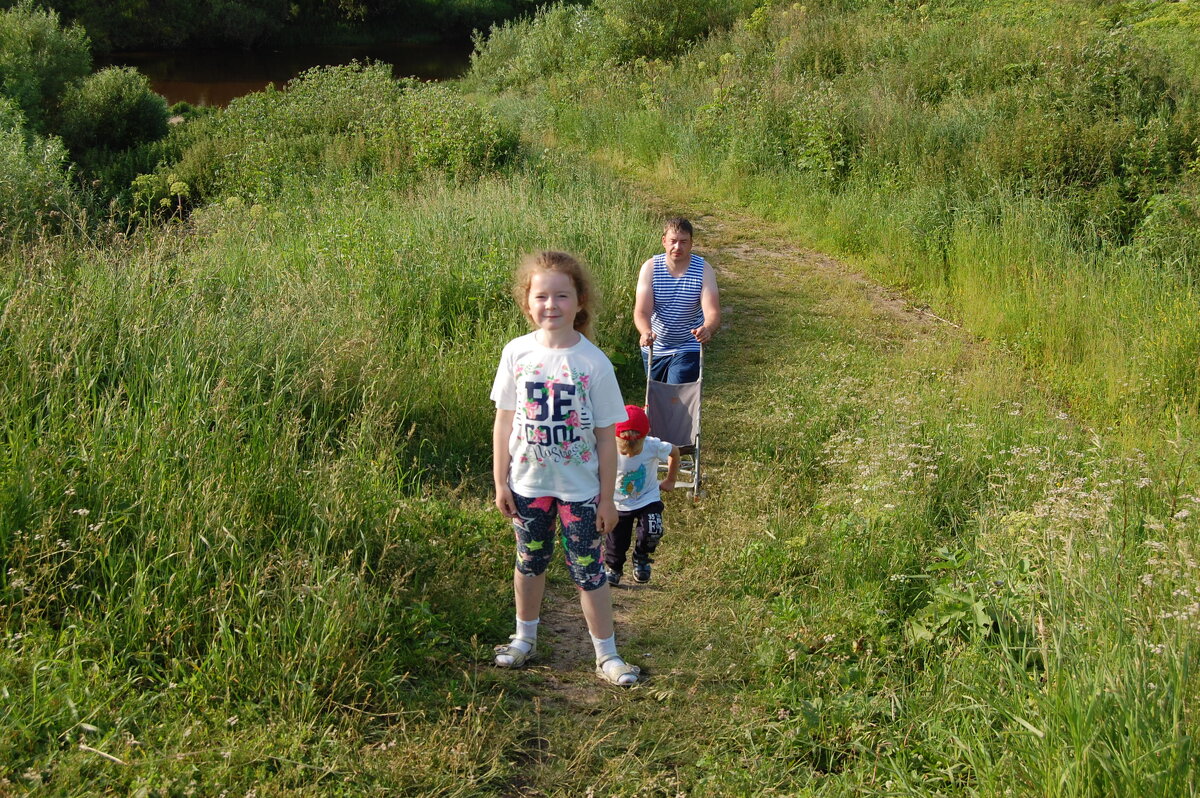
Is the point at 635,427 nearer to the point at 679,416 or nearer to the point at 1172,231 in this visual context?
the point at 679,416

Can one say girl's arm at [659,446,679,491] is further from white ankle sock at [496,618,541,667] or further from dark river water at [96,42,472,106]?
dark river water at [96,42,472,106]

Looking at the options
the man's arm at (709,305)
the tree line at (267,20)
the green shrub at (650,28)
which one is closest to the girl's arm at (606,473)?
the man's arm at (709,305)

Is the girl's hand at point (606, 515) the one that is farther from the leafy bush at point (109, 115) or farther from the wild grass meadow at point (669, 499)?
the leafy bush at point (109, 115)

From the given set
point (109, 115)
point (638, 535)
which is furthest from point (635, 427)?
point (109, 115)

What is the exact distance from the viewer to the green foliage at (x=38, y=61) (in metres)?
19.9

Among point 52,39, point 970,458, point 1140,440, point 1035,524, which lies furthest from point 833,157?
point 52,39

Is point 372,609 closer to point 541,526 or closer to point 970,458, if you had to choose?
point 541,526

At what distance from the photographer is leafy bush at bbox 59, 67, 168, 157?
69.9 ft

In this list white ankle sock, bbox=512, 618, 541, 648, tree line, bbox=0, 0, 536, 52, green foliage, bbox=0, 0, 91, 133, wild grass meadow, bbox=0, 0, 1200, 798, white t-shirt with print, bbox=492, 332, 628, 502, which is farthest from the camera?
tree line, bbox=0, 0, 536, 52

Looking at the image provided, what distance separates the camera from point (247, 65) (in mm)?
40875

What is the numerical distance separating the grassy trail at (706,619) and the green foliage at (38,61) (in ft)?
55.4

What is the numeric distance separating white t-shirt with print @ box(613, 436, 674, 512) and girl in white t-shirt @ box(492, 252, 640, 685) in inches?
29.5

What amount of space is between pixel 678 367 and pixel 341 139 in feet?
30.1

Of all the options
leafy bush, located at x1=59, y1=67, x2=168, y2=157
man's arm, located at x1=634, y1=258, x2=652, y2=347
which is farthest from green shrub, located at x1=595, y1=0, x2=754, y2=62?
man's arm, located at x1=634, y1=258, x2=652, y2=347
